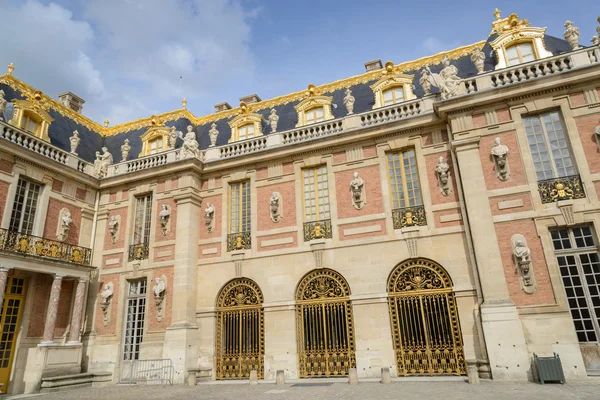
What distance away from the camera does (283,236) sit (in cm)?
1439

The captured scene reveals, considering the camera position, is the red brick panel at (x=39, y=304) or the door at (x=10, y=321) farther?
the red brick panel at (x=39, y=304)

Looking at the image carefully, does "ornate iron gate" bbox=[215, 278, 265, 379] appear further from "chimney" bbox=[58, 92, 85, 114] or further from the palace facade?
"chimney" bbox=[58, 92, 85, 114]

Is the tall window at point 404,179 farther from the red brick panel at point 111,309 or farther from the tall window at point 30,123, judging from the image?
the tall window at point 30,123

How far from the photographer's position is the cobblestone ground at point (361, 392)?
27.0 ft

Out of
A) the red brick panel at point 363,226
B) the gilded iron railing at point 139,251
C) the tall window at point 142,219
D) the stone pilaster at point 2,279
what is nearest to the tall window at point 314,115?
the red brick panel at point 363,226

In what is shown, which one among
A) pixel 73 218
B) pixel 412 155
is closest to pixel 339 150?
pixel 412 155

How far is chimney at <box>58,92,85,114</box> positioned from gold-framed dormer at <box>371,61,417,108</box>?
15.3m

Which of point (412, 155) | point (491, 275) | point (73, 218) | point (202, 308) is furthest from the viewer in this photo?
point (73, 218)

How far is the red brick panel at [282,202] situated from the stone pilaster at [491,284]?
5769 millimetres

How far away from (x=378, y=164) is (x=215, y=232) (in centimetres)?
660

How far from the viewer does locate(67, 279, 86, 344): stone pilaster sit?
14.6 metres

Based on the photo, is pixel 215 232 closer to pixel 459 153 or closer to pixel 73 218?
pixel 73 218

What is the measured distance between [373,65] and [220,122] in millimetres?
7676

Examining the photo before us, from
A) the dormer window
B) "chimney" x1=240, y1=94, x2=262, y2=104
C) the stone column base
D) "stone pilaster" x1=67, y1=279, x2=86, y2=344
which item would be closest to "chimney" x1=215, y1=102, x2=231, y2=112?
"chimney" x1=240, y1=94, x2=262, y2=104
